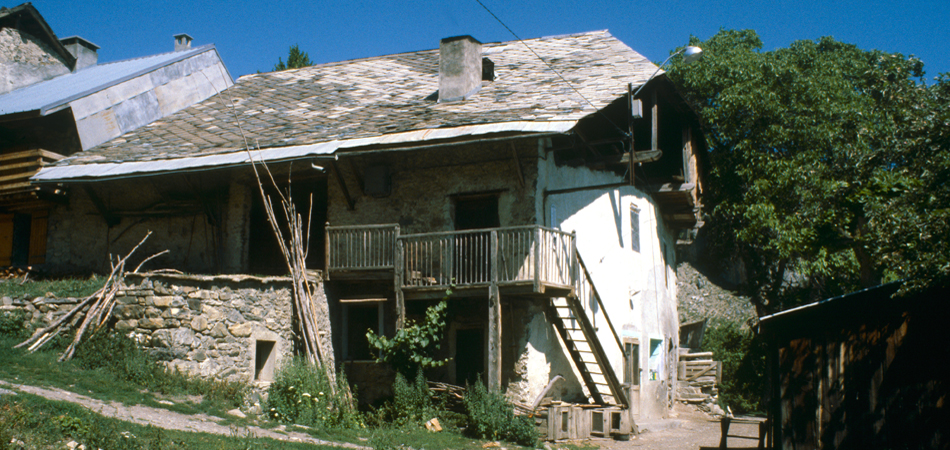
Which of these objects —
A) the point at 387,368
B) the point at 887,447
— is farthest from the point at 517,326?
the point at 887,447

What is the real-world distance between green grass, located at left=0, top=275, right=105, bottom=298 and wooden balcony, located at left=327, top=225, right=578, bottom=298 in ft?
14.2

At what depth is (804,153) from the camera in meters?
20.3

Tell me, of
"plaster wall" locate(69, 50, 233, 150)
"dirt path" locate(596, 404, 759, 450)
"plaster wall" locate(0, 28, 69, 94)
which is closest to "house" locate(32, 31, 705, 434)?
"plaster wall" locate(69, 50, 233, 150)

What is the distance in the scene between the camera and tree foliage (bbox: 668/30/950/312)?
1351cm

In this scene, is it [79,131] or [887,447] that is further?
[79,131]

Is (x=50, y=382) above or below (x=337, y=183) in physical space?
below

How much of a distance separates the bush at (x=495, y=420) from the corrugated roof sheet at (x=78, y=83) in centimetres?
1135

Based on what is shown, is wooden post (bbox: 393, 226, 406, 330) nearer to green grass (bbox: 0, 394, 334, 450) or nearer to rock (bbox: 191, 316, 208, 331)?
rock (bbox: 191, 316, 208, 331)

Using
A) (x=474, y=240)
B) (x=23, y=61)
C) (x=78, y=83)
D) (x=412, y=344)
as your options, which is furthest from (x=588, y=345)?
(x=23, y=61)

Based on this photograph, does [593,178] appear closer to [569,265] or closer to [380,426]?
[569,265]

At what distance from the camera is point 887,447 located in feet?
28.2

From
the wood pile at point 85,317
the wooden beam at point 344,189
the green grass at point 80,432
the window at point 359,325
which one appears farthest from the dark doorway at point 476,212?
the green grass at point 80,432

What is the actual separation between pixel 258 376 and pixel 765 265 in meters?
16.1

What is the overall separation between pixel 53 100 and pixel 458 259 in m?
10.4
